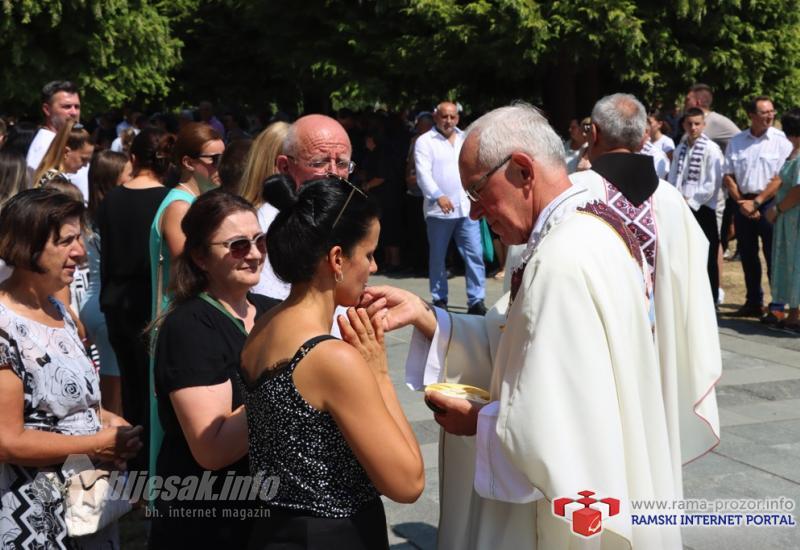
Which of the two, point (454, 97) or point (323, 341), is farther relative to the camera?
point (454, 97)

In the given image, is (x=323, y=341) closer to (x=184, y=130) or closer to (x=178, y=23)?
(x=184, y=130)

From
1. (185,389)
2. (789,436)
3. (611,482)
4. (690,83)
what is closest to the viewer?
(611,482)

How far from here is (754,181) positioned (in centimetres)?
1034

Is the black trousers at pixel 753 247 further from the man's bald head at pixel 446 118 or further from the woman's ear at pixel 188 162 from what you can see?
the woman's ear at pixel 188 162

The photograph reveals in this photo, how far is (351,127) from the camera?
15.9 meters

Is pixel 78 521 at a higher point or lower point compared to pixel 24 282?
lower

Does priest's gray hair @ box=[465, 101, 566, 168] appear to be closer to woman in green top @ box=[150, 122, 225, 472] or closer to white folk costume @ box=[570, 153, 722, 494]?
white folk costume @ box=[570, 153, 722, 494]

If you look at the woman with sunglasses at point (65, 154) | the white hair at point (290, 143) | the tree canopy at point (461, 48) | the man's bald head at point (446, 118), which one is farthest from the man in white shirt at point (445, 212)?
the white hair at point (290, 143)

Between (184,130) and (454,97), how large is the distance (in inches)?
454

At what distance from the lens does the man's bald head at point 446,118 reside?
10727mm

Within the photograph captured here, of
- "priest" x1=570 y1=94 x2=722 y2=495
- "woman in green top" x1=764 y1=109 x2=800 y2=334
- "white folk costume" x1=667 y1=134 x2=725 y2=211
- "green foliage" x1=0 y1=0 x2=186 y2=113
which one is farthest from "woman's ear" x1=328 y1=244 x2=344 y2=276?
"green foliage" x1=0 y1=0 x2=186 y2=113

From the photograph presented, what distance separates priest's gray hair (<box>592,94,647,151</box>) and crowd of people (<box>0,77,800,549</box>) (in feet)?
0.06

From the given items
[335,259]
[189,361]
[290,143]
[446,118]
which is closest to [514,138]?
[335,259]

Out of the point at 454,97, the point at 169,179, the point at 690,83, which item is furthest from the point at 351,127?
the point at 169,179
